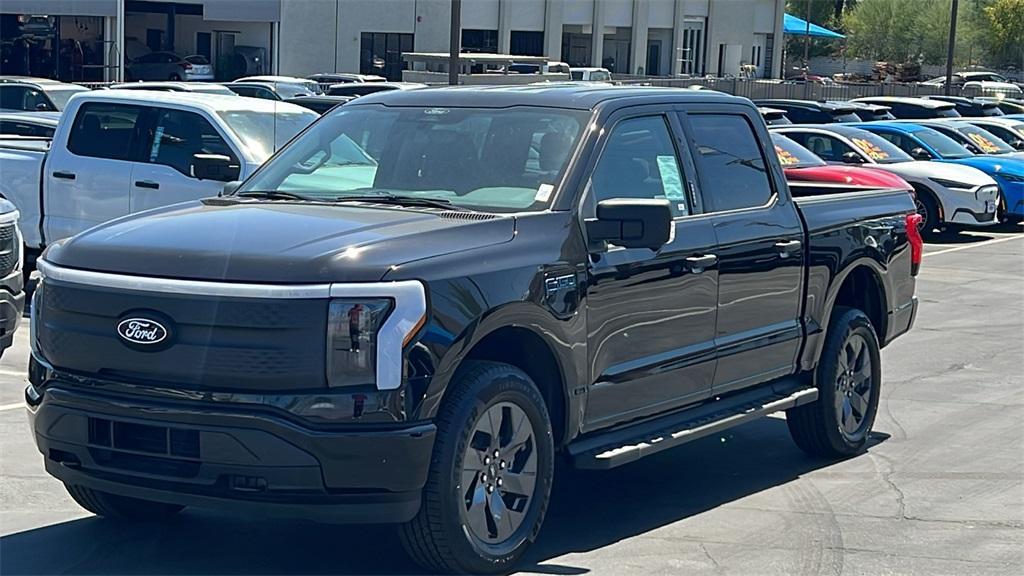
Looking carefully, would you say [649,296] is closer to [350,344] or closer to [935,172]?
[350,344]

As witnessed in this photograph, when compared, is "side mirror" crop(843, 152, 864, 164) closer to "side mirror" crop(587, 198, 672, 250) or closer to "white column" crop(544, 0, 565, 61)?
"side mirror" crop(587, 198, 672, 250)

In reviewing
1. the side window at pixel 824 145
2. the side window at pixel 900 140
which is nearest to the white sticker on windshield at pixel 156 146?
the side window at pixel 824 145

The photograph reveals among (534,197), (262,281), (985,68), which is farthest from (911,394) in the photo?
(985,68)

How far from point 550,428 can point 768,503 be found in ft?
5.74

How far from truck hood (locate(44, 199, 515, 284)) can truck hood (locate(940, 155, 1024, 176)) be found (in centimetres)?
1905

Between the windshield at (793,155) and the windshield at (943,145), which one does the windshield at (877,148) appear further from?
the windshield at (793,155)

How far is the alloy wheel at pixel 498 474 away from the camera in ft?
18.7

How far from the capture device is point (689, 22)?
72.2 metres

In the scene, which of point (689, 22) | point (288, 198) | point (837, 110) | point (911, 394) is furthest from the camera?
point (689, 22)

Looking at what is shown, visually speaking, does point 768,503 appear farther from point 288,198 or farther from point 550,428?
point 288,198


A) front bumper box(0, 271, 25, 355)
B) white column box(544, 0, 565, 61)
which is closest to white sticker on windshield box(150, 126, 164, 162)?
front bumper box(0, 271, 25, 355)

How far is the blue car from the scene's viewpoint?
23.8 m

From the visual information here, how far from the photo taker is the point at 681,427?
6969 millimetres

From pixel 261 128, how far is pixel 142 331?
26.7 feet
